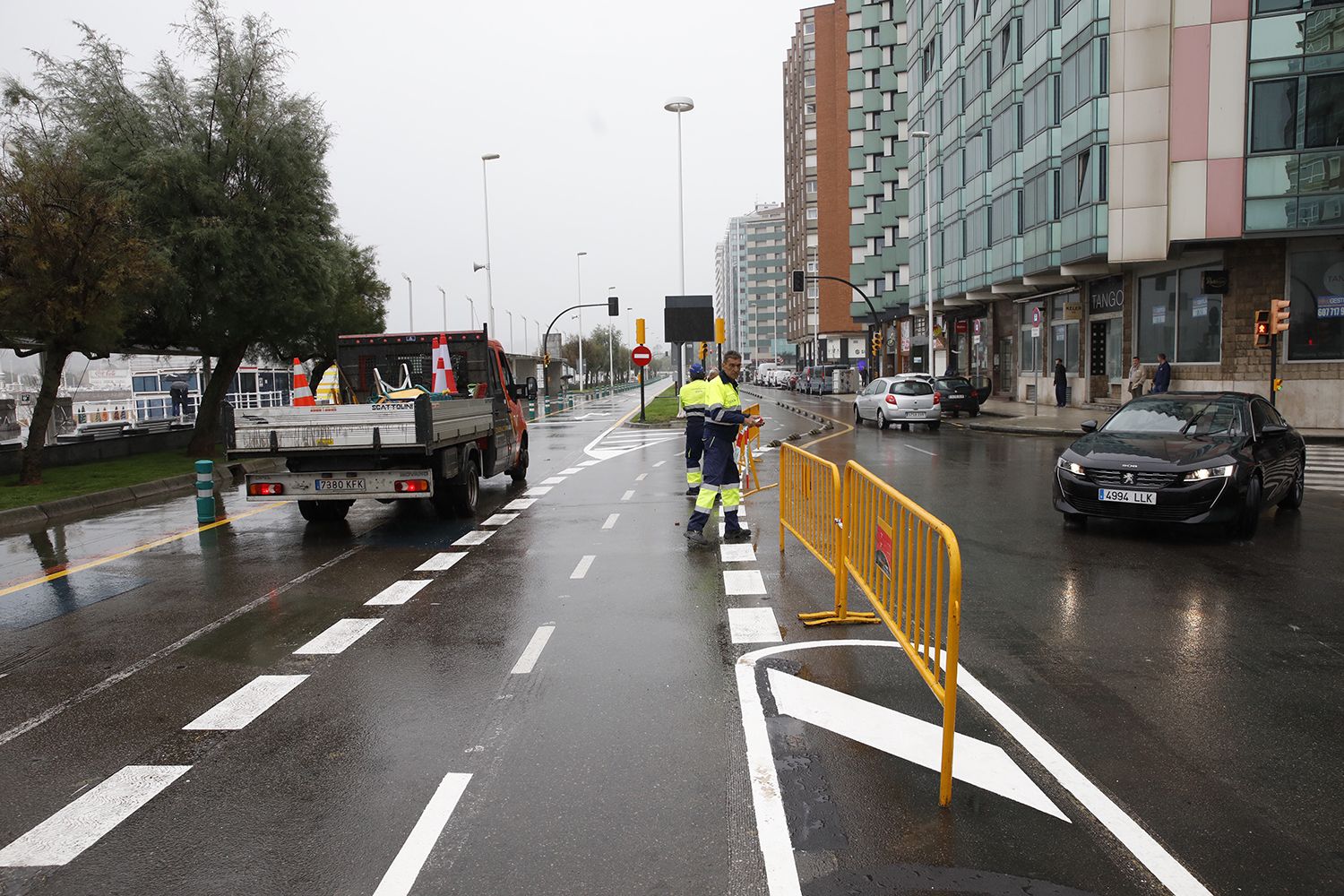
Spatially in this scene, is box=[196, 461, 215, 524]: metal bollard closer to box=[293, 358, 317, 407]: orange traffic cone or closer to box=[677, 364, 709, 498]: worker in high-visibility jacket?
box=[293, 358, 317, 407]: orange traffic cone

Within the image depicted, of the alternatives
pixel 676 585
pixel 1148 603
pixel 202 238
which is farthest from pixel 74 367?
pixel 1148 603

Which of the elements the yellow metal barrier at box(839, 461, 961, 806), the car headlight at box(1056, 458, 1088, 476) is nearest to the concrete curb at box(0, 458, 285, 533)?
the yellow metal barrier at box(839, 461, 961, 806)

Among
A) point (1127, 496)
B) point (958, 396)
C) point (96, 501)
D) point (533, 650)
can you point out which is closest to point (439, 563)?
point (533, 650)

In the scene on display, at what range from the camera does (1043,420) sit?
28188 mm

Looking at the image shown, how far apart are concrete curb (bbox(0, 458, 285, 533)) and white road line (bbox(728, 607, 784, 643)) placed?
7110mm

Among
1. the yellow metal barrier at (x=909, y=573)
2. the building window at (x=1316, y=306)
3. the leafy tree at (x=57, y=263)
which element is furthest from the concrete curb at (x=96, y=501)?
the building window at (x=1316, y=306)

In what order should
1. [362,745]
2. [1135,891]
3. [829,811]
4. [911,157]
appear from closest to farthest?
[1135,891]
[829,811]
[362,745]
[911,157]

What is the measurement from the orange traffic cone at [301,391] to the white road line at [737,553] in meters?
6.07

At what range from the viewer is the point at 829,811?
12.8ft

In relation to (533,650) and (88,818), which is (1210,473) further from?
(88,818)

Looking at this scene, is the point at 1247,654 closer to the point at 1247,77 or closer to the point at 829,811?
the point at 829,811

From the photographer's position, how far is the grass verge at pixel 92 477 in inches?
599

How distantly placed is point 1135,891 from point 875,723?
65.6 inches

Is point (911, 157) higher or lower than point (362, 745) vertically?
higher
